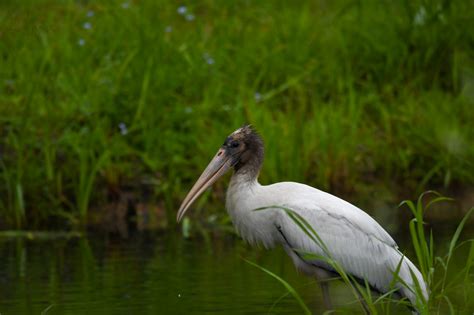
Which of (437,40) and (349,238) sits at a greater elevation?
(437,40)

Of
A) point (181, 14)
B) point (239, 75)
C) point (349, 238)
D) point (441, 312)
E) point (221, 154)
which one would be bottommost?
point (441, 312)

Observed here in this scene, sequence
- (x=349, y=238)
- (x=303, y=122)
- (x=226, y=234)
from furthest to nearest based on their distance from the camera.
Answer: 1. (x=303, y=122)
2. (x=226, y=234)
3. (x=349, y=238)

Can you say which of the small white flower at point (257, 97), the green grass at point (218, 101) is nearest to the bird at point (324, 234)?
the green grass at point (218, 101)

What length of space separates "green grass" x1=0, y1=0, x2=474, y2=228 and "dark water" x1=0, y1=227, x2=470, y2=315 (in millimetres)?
705

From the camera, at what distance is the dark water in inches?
302

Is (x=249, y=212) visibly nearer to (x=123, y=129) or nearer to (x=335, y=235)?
(x=335, y=235)

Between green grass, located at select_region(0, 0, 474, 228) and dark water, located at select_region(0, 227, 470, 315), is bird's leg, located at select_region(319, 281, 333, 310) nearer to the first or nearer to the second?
dark water, located at select_region(0, 227, 470, 315)

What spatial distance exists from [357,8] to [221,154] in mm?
6093

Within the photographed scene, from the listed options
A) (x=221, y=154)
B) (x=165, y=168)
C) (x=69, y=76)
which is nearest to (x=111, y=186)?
(x=165, y=168)

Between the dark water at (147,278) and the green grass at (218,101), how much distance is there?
705 millimetres

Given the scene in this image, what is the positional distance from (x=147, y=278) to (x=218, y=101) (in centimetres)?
361

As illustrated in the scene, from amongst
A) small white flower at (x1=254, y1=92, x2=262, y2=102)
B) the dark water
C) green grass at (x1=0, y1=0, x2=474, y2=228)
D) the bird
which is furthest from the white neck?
small white flower at (x1=254, y1=92, x2=262, y2=102)

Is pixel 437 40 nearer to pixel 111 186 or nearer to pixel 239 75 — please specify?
pixel 239 75

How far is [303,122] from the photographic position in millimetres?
11594
